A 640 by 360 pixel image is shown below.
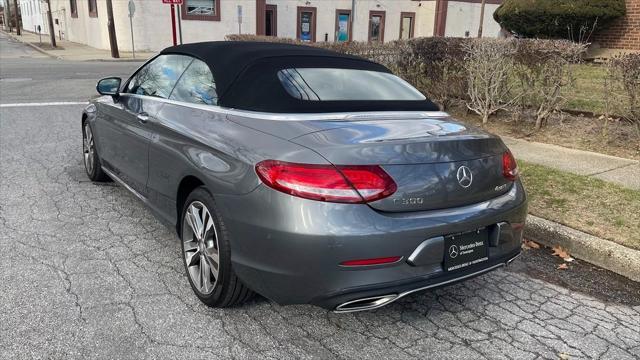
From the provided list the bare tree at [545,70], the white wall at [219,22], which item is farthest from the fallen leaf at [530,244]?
the white wall at [219,22]

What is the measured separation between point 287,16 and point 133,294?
31.2 metres

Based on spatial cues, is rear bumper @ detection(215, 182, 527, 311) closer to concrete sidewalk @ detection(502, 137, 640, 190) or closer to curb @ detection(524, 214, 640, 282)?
curb @ detection(524, 214, 640, 282)

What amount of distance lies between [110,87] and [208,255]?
232cm

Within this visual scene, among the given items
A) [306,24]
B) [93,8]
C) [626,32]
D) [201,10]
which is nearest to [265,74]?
[626,32]

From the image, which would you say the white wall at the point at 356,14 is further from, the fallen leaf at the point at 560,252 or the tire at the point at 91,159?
the fallen leaf at the point at 560,252

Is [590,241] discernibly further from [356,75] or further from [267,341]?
[267,341]

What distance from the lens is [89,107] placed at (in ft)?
17.5

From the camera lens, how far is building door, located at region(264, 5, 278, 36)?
32.0m

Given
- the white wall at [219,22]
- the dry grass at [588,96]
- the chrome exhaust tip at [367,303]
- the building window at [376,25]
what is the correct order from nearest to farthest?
the chrome exhaust tip at [367,303]
the dry grass at [588,96]
the white wall at [219,22]
the building window at [376,25]

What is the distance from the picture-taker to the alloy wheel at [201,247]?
10.0 ft

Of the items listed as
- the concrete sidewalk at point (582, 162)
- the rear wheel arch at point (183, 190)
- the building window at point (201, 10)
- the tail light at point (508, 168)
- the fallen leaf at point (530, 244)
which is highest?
the building window at point (201, 10)

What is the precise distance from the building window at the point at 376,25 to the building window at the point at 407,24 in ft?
5.93

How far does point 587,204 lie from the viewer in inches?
188

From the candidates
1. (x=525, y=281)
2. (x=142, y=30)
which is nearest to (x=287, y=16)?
(x=142, y=30)
